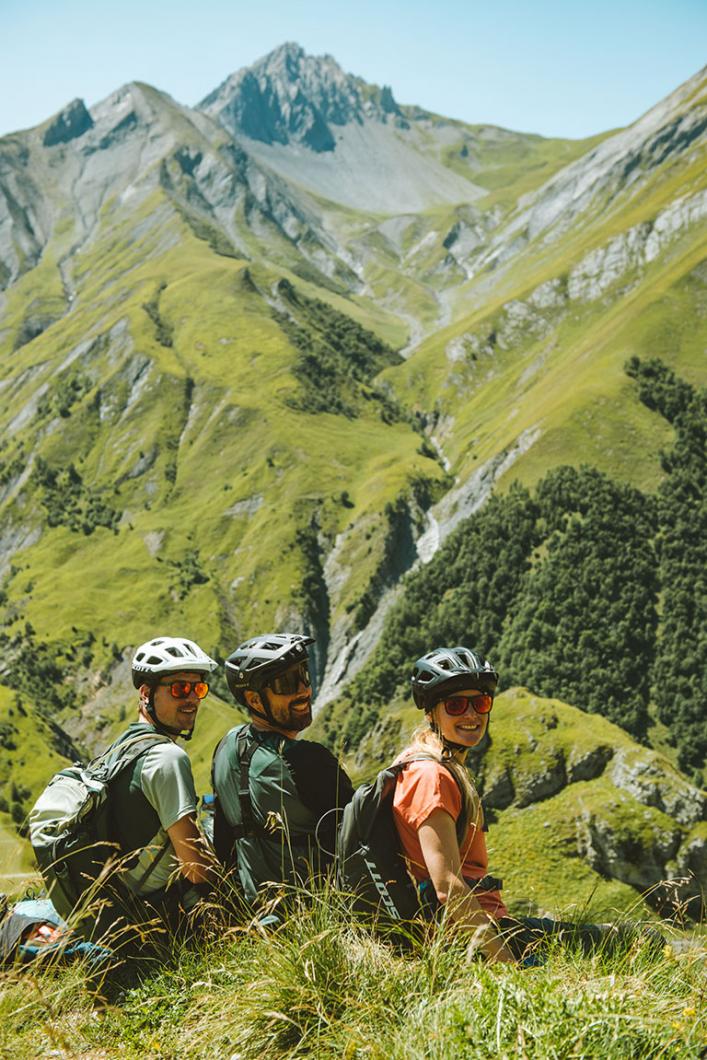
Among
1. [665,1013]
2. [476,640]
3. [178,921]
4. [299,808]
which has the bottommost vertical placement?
[476,640]

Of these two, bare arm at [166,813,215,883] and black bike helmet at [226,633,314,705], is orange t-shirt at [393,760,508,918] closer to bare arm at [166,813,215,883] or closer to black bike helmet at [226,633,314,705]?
black bike helmet at [226,633,314,705]

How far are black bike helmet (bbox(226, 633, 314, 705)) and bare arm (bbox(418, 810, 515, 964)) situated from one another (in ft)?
7.27

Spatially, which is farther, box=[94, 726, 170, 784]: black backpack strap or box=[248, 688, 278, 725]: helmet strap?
box=[248, 688, 278, 725]: helmet strap

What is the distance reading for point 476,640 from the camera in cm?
17550

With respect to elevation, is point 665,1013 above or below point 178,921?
below

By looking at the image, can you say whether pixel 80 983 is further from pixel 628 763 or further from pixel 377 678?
pixel 377 678

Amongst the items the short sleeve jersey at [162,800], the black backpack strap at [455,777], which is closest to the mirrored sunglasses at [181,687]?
the short sleeve jersey at [162,800]

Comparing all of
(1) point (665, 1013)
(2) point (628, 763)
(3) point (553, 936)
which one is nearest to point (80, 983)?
(3) point (553, 936)

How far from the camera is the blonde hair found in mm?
7203

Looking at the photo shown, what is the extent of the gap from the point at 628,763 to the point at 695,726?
108430mm

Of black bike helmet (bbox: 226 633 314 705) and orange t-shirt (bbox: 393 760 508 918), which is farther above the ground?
black bike helmet (bbox: 226 633 314 705)

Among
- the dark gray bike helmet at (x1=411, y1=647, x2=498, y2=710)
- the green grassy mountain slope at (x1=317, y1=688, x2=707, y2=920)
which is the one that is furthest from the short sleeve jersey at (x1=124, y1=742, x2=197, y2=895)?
the green grassy mountain slope at (x1=317, y1=688, x2=707, y2=920)

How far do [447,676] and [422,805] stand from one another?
4.97ft

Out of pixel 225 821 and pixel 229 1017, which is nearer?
pixel 229 1017
